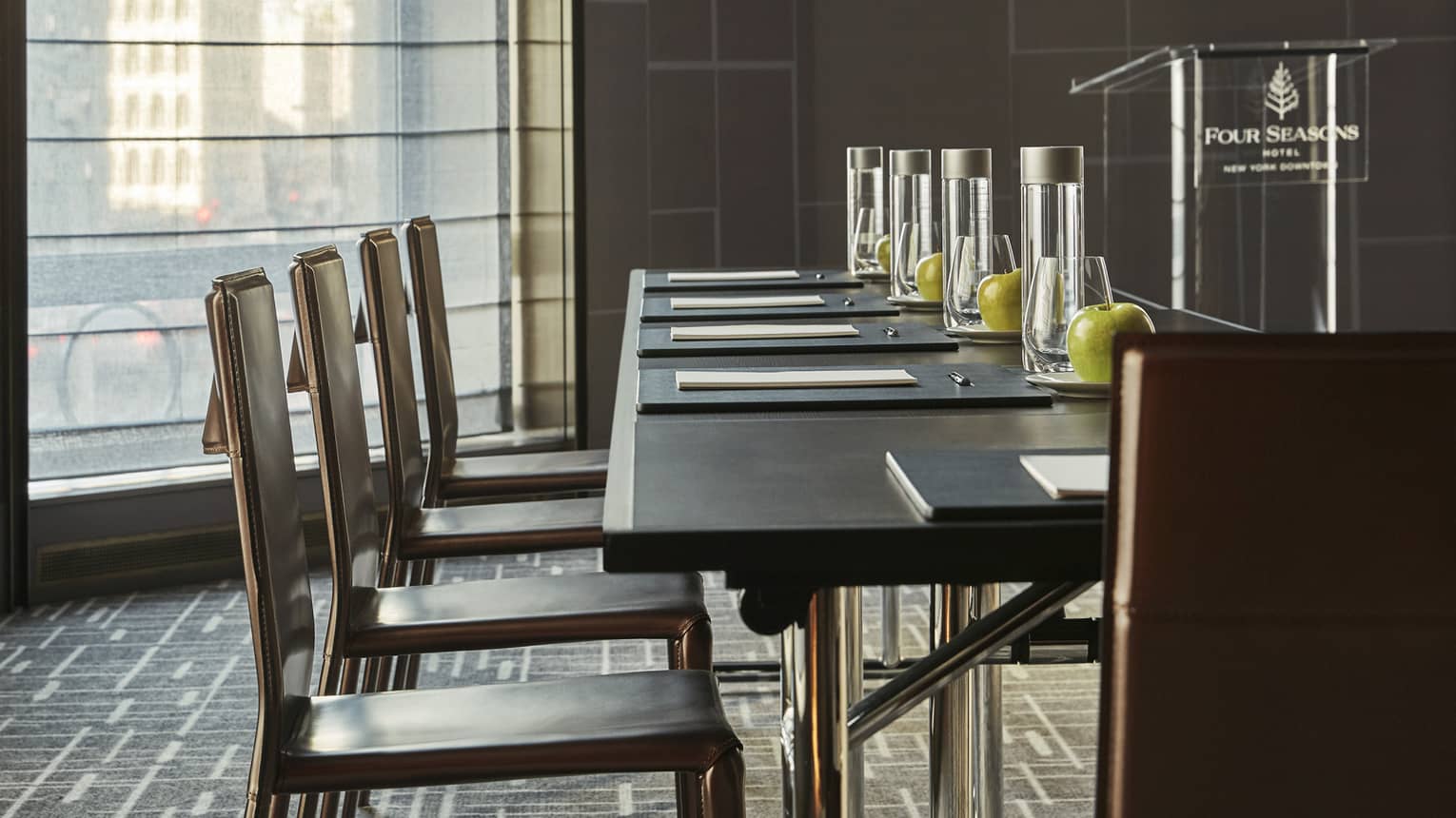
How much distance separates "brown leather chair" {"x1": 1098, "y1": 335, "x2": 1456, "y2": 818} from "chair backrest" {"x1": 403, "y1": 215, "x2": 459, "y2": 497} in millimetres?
1962

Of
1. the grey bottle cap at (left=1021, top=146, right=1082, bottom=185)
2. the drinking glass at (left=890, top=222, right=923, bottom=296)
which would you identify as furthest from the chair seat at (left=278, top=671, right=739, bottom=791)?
the drinking glass at (left=890, top=222, right=923, bottom=296)

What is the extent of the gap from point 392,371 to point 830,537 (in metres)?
1.54

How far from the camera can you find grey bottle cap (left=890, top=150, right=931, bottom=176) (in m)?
3.07

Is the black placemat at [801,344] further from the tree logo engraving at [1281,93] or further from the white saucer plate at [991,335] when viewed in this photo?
the tree logo engraving at [1281,93]

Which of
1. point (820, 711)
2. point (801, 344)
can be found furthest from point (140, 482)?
point (820, 711)

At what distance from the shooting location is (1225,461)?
3.34 ft

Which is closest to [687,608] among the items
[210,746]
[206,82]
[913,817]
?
[913,817]

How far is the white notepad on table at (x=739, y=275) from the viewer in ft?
11.9

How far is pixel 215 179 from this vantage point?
4.94 metres

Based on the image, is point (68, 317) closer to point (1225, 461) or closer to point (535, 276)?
point (535, 276)

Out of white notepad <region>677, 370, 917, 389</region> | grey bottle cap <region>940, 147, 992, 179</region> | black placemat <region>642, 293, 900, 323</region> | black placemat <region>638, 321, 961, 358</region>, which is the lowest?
white notepad <region>677, 370, 917, 389</region>

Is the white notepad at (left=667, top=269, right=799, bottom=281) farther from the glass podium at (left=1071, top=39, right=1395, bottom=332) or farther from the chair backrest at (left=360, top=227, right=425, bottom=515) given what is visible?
the glass podium at (left=1071, top=39, right=1395, bottom=332)

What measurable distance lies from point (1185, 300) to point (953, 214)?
214 centimetres

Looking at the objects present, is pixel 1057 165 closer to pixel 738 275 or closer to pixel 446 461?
pixel 446 461
